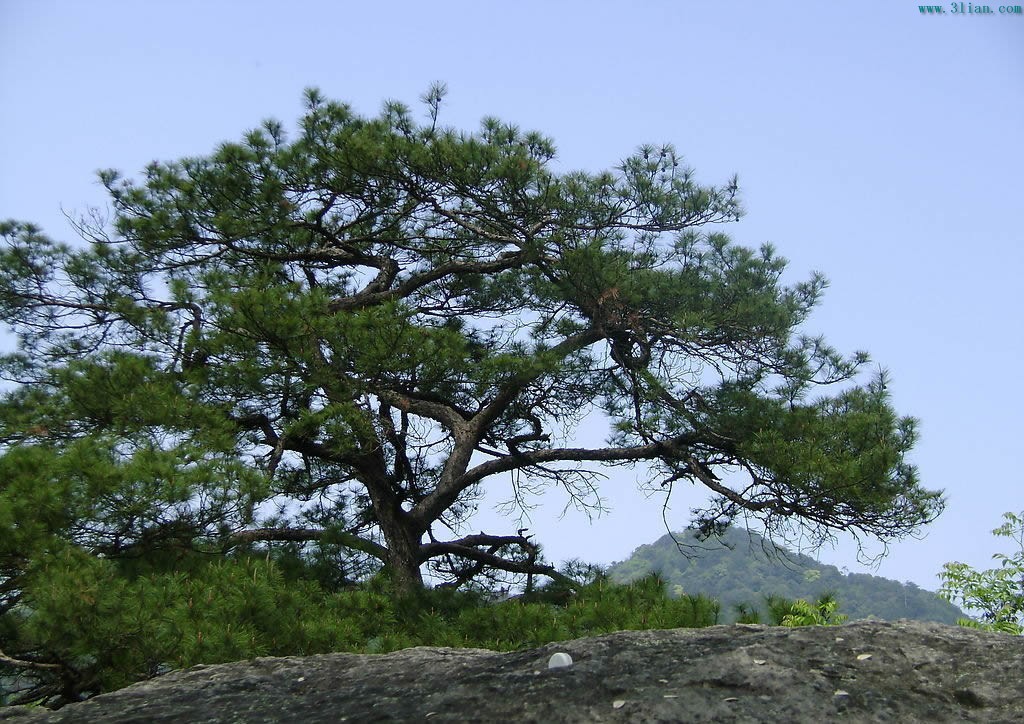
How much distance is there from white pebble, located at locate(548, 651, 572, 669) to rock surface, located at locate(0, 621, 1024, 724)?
2 cm

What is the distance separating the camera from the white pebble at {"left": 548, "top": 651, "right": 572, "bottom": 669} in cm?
220

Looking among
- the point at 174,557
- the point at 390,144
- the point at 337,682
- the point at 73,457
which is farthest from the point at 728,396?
the point at 337,682

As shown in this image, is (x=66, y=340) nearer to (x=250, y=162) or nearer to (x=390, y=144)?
(x=250, y=162)

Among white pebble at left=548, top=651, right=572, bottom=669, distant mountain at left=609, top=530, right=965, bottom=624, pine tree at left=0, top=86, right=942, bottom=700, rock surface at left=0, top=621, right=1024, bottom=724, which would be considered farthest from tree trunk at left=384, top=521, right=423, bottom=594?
distant mountain at left=609, top=530, right=965, bottom=624

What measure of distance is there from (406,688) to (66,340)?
614cm

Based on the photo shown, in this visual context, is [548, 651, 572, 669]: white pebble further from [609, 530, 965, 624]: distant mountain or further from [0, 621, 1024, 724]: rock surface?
[609, 530, 965, 624]: distant mountain

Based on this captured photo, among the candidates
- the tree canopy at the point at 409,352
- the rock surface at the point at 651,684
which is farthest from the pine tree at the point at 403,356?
the rock surface at the point at 651,684

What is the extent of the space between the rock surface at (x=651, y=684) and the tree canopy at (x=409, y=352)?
102 inches

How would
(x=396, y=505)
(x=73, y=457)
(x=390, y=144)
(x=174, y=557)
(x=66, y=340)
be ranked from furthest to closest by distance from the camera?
(x=66, y=340) < (x=396, y=505) < (x=390, y=144) < (x=174, y=557) < (x=73, y=457)

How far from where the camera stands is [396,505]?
679cm

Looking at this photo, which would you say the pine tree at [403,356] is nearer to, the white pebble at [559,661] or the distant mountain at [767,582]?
the white pebble at [559,661]

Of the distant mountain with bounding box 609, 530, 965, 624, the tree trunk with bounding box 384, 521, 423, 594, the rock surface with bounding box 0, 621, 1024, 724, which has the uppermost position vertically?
Answer: the distant mountain with bounding box 609, 530, 965, 624

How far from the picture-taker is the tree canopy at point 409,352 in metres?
5.56

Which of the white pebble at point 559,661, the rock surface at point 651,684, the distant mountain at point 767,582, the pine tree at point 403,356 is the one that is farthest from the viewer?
the distant mountain at point 767,582
